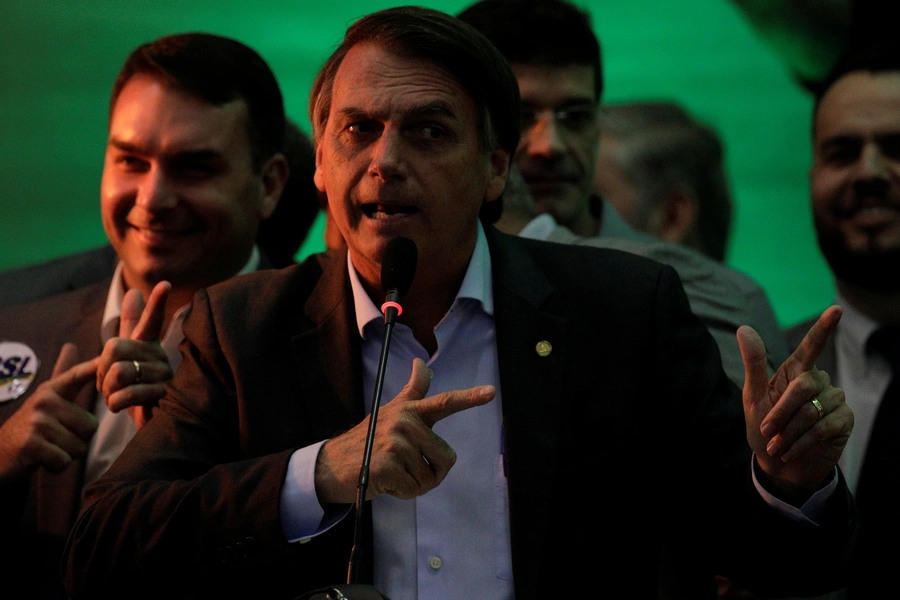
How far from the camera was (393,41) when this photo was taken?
2033 mm

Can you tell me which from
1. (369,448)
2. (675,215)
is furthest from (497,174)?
(675,215)

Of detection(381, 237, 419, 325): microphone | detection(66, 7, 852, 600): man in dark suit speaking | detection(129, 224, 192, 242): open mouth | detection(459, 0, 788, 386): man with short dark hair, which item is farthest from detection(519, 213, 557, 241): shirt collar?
detection(381, 237, 419, 325): microphone

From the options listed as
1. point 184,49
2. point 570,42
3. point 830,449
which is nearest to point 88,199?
point 184,49

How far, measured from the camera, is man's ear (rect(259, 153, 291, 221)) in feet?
9.63

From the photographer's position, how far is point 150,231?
8.95 ft

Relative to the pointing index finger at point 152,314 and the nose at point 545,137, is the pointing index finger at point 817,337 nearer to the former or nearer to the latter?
the pointing index finger at point 152,314

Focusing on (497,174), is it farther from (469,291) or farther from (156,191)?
(156,191)

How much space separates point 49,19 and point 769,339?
2.71 meters

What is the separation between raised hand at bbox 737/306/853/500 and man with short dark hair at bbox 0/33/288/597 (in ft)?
3.95

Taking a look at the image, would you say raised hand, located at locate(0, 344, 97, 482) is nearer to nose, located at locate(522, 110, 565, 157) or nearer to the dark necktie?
nose, located at locate(522, 110, 565, 157)

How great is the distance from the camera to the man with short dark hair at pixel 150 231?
2422 millimetres

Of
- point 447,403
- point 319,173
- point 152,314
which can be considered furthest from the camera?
point 152,314

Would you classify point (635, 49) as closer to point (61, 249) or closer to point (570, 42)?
point (570, 42)

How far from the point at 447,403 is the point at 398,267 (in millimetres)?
226
